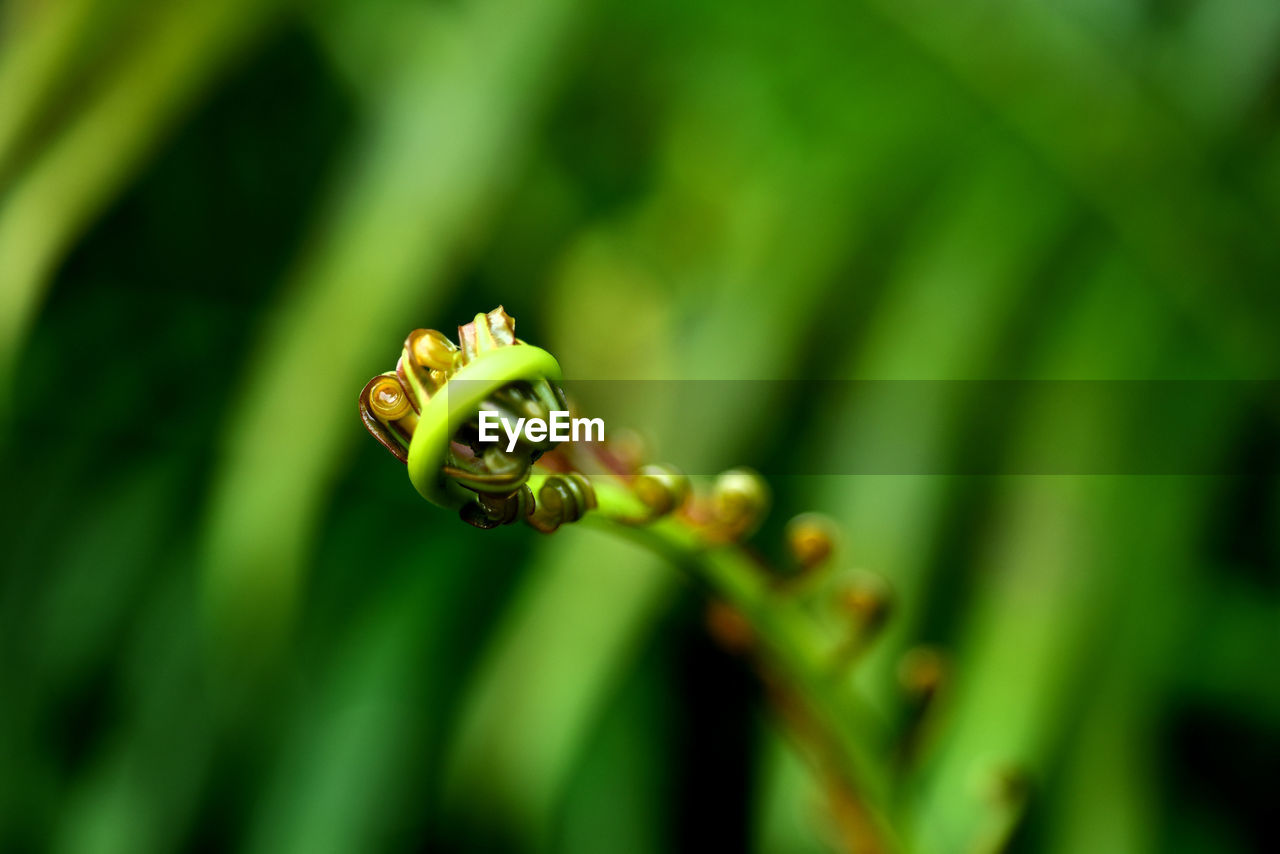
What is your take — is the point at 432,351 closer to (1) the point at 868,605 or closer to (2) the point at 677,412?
(1) the point at 868,605

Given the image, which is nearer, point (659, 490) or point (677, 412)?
point (659, 490)

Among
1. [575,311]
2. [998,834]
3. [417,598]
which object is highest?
[575,311]

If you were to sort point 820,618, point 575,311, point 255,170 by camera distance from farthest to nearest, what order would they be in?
1. point 255,170
2. point 575,311
3. point 820,618

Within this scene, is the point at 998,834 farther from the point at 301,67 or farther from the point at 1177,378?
the point at 301,67

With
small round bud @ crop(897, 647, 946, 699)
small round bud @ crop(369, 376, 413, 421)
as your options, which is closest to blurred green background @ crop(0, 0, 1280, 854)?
small round bud @ crop(897, 647, 946, 699)

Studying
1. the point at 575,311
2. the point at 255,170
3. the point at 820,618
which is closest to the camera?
the point at 820,618

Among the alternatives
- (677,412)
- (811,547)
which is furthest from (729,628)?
(677,412)

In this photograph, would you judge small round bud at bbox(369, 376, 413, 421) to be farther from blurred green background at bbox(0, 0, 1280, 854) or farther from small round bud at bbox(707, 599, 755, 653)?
blurred green background at bbox(0, 0, 1280, 854)

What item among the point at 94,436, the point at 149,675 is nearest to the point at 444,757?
the point at 149,675
